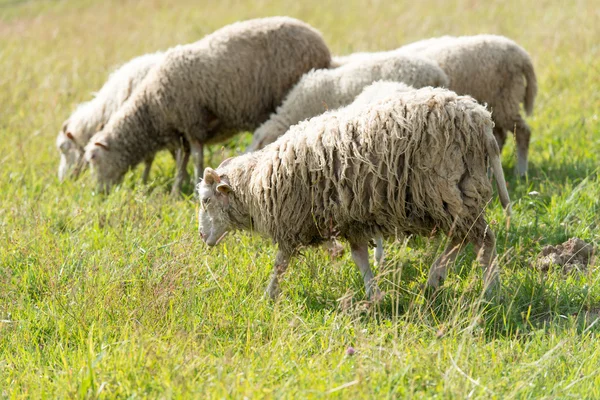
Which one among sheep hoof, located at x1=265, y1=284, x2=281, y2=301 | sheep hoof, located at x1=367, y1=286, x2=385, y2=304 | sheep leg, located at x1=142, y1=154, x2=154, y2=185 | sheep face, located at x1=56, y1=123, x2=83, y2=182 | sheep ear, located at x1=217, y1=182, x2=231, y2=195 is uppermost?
sheep ear, located at x1=217, y1=182, x2=231, y2=195

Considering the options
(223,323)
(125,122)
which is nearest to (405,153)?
(223,323)

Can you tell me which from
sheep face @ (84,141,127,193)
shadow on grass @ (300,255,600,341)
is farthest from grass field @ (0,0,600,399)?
sheep face @ (84,141,127,193)

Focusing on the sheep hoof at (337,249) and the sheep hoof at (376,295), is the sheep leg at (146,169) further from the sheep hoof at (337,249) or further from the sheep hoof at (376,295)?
the sheep hoof at (376,295)

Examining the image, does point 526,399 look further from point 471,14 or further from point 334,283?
point 471,14

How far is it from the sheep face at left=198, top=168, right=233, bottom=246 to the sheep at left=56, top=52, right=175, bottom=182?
8.78 ft

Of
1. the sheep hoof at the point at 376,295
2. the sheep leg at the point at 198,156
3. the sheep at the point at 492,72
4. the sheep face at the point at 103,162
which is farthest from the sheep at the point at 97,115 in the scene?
the sheep hoof at the point at 376,295

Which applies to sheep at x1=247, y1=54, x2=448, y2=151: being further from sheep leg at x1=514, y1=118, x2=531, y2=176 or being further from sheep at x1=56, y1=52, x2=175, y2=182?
sheep at x1=56, y1=52, x2=175, y2=182

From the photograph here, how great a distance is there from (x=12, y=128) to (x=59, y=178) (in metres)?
1.59

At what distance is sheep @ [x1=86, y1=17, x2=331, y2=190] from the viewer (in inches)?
264

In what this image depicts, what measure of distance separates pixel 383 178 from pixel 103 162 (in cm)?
370

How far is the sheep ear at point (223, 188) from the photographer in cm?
462

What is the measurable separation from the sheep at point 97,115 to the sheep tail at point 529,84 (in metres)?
3.49

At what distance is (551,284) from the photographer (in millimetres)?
4242

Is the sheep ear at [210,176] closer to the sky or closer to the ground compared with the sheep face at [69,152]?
closer to the sky
